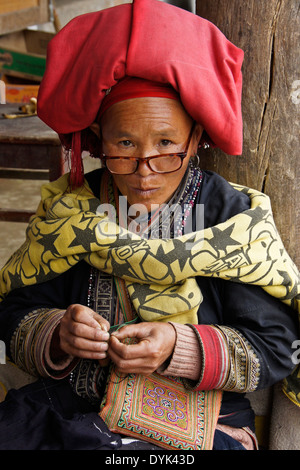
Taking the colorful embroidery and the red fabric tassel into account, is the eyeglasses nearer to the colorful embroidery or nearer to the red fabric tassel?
the red fabric tassel

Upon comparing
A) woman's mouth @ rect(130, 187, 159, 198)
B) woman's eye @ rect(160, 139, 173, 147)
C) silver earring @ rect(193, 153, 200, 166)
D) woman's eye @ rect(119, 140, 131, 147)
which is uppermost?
woman's eye @ rect(160, 139, 173, 147)

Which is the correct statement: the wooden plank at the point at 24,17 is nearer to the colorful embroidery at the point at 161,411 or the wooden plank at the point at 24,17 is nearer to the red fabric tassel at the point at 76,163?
the red fabric tassel at the point at 76,163

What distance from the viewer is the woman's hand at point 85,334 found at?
1.36 m

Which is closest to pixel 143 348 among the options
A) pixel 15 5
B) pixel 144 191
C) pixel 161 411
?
pixel 161 411

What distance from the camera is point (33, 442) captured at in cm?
134

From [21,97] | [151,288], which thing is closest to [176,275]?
[151,288]

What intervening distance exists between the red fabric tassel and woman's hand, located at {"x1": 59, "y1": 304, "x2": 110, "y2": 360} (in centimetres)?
48

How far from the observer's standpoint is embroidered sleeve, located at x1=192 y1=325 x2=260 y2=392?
56.0 inches

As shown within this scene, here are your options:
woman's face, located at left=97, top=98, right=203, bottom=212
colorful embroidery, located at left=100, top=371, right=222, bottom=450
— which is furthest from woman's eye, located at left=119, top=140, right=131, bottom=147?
colorful embroidery, located at left=100, top=371, right=222, bottom=450

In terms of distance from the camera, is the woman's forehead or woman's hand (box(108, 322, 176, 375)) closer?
woman's hand (box(108, 322, 176, 375))

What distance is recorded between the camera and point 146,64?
1.38 m

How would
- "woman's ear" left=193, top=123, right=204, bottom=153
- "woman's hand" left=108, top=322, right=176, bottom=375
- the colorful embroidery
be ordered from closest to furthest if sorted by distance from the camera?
"woman's hand" left=108, top=322, right=176, bottom=375 → the colorful embroidery → "woman's ear" left=193, top=123, right=204, bottom=153

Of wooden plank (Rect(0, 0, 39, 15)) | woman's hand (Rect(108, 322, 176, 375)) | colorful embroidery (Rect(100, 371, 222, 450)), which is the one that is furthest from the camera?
wooden plank (Rect(0, 0, 39, 15))
